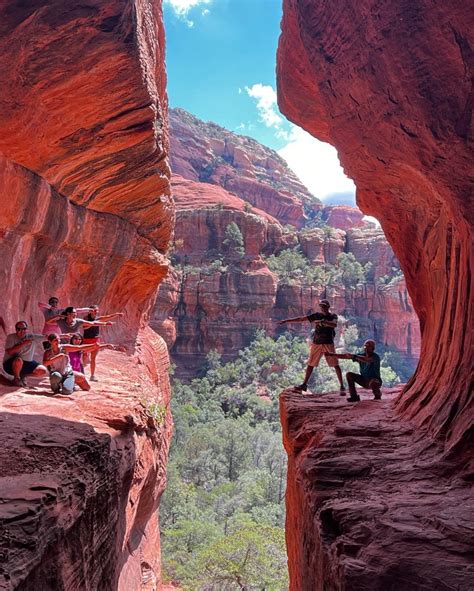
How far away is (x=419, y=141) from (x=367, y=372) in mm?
3524

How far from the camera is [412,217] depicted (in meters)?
6.95

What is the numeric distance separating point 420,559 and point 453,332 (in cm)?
310

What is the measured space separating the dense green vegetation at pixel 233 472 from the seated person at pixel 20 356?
10.0 meters

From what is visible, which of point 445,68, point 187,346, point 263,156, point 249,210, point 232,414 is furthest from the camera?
point 263,156

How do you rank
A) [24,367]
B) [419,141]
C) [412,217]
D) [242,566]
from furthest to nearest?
[242,566]
[412,217]
[24,367]
[419,141]

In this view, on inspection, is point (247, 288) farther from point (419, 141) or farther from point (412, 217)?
point (419, 141)

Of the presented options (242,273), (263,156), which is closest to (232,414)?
(242,273)

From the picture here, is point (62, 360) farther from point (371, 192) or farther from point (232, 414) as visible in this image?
point (232, 414)

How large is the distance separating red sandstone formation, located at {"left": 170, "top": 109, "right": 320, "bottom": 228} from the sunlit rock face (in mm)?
55286

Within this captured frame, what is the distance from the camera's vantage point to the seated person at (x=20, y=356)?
5.72 meters

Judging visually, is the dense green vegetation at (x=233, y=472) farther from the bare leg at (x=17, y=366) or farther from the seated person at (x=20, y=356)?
the bare leg at (x=17, y=366)

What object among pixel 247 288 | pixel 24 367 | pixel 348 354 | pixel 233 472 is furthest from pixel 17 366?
pixel 247 288

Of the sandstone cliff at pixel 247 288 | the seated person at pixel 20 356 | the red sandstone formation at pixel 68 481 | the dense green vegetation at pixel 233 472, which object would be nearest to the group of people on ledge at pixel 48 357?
the seated person at pixel 20 356

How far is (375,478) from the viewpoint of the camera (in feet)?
12.8
